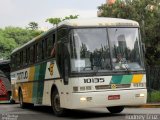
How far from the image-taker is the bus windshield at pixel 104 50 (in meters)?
15.8

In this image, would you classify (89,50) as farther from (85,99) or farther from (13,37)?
(13,37)

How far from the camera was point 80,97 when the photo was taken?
1559 centimetres

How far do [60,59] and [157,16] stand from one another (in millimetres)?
22030

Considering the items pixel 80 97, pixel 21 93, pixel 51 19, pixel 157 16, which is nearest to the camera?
pixel 80 97

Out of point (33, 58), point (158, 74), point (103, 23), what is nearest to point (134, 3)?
point (158, 74)

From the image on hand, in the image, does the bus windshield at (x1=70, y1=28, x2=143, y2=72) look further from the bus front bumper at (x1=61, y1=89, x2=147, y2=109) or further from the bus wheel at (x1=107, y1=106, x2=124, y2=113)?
the bus wheel at (x1=107, y1=106, x2=124, y2=113)

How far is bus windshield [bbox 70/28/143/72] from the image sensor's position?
1580cm

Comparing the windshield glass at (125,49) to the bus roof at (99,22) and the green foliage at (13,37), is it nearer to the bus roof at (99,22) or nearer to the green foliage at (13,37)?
the bus roof at (99,22)

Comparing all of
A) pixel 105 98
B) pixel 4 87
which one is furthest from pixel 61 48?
pixel 4 87

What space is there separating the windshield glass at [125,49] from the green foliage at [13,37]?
71.7 metres

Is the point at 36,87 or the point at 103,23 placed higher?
the point at 103,23

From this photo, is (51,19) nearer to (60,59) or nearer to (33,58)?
(33,58)

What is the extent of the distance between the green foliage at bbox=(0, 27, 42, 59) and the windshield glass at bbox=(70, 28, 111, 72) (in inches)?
2824

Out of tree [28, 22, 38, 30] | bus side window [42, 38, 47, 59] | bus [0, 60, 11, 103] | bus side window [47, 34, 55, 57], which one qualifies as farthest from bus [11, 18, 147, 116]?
tree [28, 22, 38, 30]
